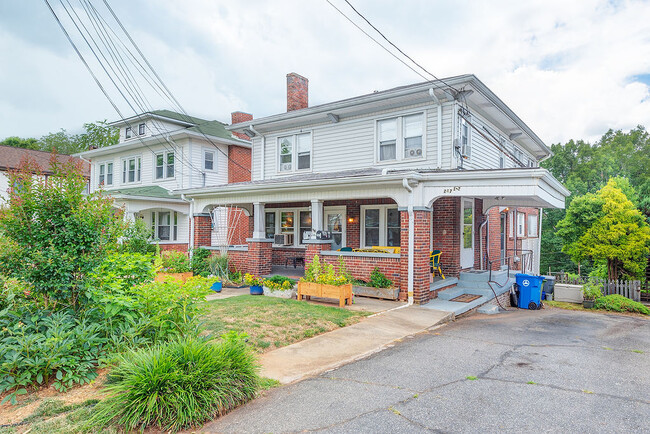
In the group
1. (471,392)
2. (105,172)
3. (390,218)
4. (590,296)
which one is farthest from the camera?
(105,172)

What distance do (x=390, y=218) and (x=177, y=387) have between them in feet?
33.8

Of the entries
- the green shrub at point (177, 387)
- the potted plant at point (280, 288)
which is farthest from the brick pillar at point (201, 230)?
the green shrub at point (177, 387)

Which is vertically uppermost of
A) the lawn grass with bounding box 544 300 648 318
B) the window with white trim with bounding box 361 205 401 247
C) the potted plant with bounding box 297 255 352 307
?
the window with white trim with bounding box 361 205 401 247

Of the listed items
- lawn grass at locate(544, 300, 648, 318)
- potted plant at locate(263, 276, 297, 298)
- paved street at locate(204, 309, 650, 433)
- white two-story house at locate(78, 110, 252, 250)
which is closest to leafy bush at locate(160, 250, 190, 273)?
potted plant at locate(263, 276, 297, 298)

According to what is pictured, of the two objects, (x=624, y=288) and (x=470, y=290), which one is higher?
(x=470, y=290)

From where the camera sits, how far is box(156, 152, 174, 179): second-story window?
20.4 metres

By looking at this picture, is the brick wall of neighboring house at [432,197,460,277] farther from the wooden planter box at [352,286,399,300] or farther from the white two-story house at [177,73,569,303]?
the wooden planter box at [352,286,399,300]

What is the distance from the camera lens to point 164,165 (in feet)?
67.4

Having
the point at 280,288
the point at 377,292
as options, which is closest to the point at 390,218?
the point at 377,292

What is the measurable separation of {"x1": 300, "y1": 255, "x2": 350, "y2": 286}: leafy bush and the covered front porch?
1001 mm

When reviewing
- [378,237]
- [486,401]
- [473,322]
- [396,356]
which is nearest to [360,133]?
[378,237]

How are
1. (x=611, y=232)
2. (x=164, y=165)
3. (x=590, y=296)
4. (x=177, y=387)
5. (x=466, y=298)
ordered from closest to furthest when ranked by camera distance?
(x=177, y=387)
(x=466, y=298)
(x=590, y=296)
(x=611, y=232)
(x=164, y=165)

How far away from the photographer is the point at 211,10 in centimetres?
1107

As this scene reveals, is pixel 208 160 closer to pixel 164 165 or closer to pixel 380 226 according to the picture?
pixel 164 165
